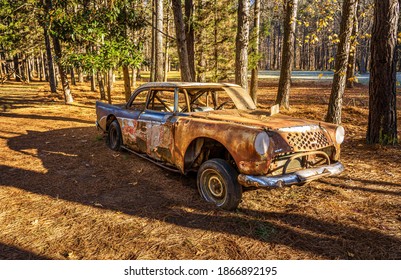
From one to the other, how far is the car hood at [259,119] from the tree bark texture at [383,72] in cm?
324

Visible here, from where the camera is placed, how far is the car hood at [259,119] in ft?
12.2

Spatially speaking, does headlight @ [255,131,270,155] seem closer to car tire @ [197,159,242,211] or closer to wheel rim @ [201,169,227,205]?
car tire @ [197,159,242,211]

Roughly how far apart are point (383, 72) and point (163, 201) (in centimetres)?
550

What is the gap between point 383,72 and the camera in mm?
6250

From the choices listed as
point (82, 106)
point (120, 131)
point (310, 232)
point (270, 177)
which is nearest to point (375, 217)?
point (310, 232)

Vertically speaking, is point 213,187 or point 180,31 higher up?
point 180,31

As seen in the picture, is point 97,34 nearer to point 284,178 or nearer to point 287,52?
point 287,52

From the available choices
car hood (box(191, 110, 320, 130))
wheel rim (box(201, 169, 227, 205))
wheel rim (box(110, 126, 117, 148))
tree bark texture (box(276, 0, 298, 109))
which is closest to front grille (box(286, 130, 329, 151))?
car hood (box(191, 110, 320, 130))

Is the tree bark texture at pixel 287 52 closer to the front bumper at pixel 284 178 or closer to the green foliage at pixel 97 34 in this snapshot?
the green foliage at pixel 97 34

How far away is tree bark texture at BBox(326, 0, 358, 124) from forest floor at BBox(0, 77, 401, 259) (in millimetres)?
2316

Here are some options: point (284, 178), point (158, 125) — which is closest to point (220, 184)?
point (284, 178)

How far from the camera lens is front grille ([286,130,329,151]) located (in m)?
3.55

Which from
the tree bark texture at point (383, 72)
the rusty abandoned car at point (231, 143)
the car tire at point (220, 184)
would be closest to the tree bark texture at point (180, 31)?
the rusty abandoned car at point (231, 143)
